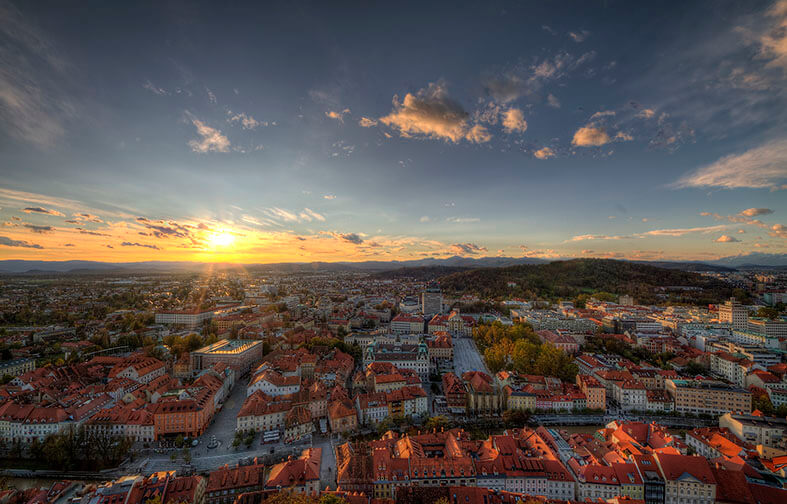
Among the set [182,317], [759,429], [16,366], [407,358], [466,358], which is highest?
[182,317]

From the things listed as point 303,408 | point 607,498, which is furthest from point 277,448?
point 607,498

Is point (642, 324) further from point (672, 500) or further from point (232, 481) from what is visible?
point (232, 481)

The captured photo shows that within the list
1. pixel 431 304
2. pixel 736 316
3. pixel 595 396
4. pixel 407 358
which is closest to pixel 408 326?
pixel 431 304

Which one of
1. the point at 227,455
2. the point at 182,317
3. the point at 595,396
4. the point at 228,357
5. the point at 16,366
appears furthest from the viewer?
the point at 182,317

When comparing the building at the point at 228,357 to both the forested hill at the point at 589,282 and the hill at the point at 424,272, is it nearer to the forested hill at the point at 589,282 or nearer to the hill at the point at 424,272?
the forested hill at the point at 589,282

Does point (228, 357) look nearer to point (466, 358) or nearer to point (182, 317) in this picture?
point (182, 317)

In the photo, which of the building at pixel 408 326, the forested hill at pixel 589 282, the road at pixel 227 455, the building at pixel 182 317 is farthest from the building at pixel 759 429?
the building at pixel 182 317
